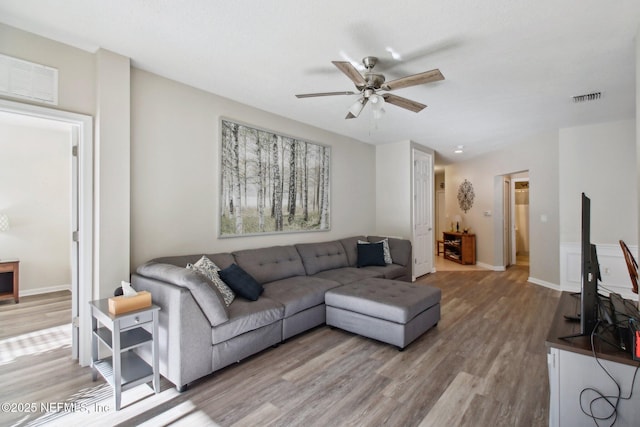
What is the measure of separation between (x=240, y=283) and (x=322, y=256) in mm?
1622

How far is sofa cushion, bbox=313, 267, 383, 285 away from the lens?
12.0 ft

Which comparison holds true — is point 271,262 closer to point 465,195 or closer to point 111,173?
Answer: point 111,173

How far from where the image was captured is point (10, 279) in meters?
4.21

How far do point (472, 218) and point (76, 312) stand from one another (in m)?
7.35

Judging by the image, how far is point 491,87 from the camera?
10.2 ft

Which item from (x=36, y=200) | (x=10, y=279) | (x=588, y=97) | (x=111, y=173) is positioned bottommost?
(x=10, y=279)

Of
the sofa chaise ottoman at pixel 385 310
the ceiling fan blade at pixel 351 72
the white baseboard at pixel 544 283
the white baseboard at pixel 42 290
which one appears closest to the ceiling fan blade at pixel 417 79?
the ceiling fan blade at pixel 351 72

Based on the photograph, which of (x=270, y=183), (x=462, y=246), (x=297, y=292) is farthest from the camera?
(x=462, y=246)

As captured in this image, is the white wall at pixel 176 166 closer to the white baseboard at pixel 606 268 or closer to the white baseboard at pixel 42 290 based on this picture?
the white baseboard at pixel 42 290

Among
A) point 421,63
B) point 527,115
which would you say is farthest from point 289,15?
point 527,115

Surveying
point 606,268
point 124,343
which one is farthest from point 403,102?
point 606,268

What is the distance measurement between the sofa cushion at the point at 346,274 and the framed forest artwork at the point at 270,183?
31.1 inches

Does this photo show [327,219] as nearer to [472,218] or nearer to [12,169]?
[472,218]

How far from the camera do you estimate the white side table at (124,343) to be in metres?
1.92
